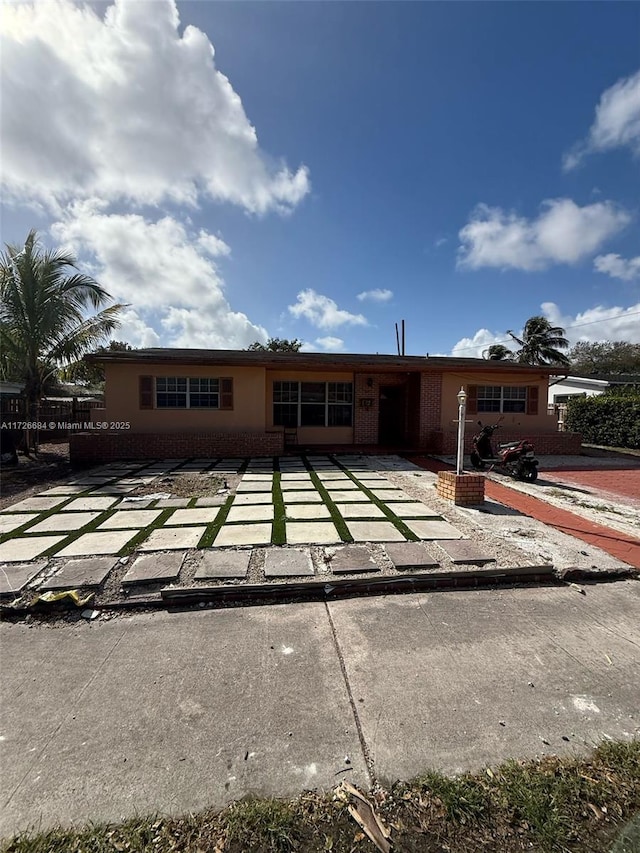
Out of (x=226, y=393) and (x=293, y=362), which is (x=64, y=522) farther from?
(x=293, y=362)

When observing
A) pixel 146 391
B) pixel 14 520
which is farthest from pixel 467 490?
pixel 146 391

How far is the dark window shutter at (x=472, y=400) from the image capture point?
11367 mm

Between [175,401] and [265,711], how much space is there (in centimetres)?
953

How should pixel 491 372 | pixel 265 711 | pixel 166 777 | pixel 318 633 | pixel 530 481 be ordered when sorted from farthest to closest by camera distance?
1. pixel 491 372
2. pixel 530 481
3. pixel 318 633
4. pixel 265 711
5. pixel 166 777

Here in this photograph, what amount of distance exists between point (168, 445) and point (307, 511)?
595 centimetres

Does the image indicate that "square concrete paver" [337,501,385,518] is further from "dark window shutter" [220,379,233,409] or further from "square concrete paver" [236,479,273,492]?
"dark window shutter" [220,379,233,409]

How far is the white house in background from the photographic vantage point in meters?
22.6

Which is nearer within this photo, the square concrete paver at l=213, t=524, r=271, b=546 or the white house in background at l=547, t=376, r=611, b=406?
the square concrete paver at l=213, t=524, r=271, b=546

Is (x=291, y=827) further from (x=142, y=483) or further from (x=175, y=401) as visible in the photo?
(x=175, y=401)

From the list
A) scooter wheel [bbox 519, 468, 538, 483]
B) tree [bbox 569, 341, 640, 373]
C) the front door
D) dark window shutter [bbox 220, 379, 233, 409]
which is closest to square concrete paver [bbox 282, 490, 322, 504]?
scooter wheel [bbox 519, 468, 538, 483]

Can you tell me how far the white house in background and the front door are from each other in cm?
1507

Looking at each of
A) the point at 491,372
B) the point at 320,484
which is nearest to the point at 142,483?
the point at 320,484

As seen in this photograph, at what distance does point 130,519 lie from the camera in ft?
16.1

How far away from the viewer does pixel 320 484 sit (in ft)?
23.0
